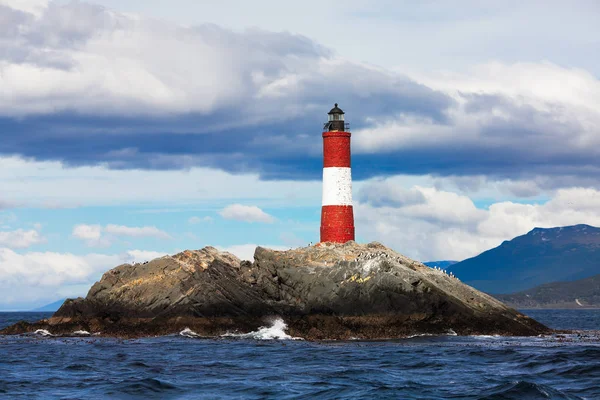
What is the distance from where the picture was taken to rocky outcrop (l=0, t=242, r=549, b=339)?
169 ft

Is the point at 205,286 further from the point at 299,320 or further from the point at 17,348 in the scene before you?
the point at 17,348

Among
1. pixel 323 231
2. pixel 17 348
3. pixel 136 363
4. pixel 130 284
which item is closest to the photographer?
pixel 136 363

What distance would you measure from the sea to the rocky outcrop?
9.93 ft

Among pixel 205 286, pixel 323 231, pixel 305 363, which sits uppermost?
pixel 323 231

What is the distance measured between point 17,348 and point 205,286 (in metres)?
11.4

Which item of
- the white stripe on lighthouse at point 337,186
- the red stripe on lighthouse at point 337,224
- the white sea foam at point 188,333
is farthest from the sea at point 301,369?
the white stripe on lighthouse at point 337,186

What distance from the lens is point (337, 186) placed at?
62.4 meters

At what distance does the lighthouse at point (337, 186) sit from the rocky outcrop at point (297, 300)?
528 cm

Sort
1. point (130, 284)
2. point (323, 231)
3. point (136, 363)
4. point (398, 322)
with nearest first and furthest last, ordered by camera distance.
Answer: point (136, 363), point (398, 322), point (130, 284), point (323, 231)

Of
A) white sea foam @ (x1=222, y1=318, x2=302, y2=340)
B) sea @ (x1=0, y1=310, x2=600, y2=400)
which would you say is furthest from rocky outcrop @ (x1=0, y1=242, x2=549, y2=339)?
sea @ (x1=0, y1=310, x2=600, y2=400)

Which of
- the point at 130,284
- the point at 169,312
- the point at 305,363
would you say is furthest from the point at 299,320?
the point at 305,363

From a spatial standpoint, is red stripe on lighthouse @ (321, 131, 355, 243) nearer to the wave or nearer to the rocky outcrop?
the rocky outcrop

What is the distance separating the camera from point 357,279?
171 ft

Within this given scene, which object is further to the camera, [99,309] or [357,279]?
[99,309]
